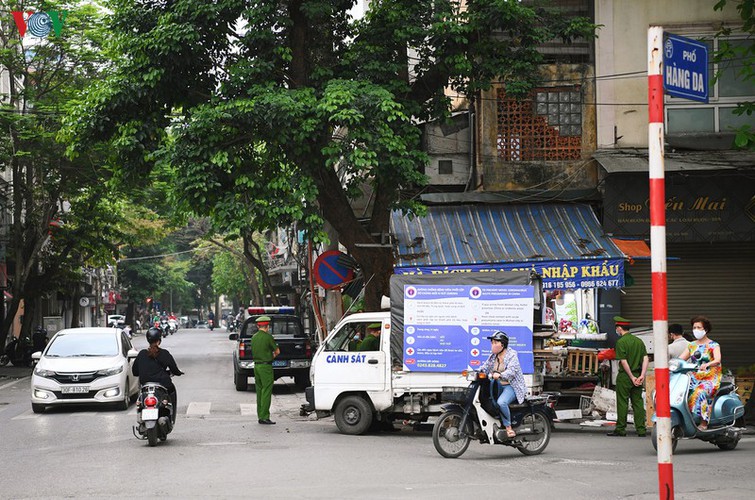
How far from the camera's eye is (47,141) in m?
30.7

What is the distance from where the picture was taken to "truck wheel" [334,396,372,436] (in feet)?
48.8

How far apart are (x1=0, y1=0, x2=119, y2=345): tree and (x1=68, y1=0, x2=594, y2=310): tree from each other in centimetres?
1197

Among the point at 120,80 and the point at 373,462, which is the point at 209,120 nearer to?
the point at 120,80

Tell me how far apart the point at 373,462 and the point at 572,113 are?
1151cm

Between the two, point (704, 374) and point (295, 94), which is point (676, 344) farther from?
point (295, 94)

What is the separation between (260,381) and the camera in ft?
54.2

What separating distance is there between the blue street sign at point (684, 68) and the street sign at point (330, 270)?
1285 cm

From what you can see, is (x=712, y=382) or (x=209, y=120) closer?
(x=712, y=382)

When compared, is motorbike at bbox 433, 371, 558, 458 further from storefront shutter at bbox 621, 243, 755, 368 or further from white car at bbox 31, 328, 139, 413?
storefront shutter at bbox 621, 243, 755, 368

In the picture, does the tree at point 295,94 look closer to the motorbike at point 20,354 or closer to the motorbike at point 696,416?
the motorbike at point 696,416

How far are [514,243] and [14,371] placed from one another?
2166 cm

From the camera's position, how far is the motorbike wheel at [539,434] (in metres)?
12.5

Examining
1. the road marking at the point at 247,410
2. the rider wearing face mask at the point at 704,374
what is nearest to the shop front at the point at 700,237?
the rider wearing face mask at the point at 704,374

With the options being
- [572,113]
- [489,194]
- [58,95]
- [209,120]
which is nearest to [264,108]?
[209,120]
